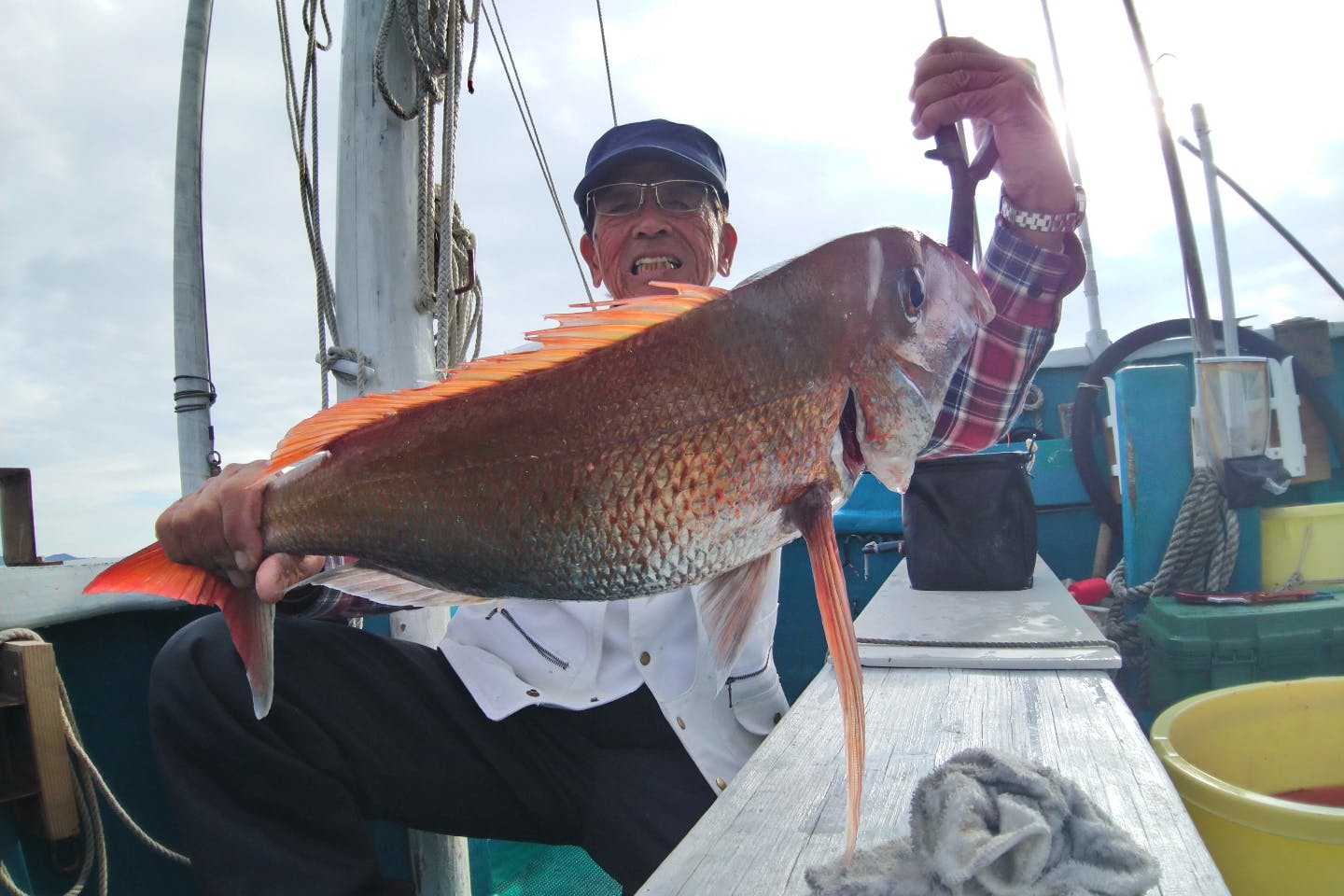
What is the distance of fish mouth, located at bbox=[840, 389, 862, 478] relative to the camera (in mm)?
1172

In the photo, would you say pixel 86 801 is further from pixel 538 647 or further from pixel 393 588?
pixel 393 588

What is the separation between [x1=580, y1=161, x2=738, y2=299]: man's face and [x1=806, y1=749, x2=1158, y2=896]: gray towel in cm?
171

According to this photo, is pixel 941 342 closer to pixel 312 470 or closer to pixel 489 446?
pixel 489 446

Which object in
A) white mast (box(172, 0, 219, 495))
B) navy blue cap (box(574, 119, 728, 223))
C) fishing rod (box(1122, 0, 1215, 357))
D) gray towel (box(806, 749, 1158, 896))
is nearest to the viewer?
gray towel (box(806, 749, 1158, 896))

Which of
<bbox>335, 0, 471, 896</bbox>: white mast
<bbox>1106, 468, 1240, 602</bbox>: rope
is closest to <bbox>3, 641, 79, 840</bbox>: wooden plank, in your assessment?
<bbox>335, 0, 471, 896</bbox>: white mast

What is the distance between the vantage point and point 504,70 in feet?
15.5

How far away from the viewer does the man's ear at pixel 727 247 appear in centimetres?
280

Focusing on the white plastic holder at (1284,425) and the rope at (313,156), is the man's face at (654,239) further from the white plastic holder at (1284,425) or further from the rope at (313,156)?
the white plastic holder at (1284,425)

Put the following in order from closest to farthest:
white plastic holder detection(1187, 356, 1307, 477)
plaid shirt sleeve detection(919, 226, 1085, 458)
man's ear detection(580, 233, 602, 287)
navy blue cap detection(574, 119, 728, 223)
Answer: plaid shirt sleeve detection(919, 226, 1085, 458), navy blue cap detection(574, 119, 728, 223), man's ear detection(580, 233, 602, 287), white plastic holder detection(1187, 356, 1307, 477)

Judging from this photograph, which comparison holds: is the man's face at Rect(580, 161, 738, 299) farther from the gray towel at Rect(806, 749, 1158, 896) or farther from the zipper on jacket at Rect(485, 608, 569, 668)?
the gray towel at Rect(806, 749, 1158, 896)

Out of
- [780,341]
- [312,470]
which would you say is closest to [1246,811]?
[780,341]

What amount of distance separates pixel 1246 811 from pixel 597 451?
142 cm

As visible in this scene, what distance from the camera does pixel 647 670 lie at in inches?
77.4

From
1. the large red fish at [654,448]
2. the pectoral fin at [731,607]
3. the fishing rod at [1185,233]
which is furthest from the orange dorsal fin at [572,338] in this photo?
the fishing rod at [1185,233]
